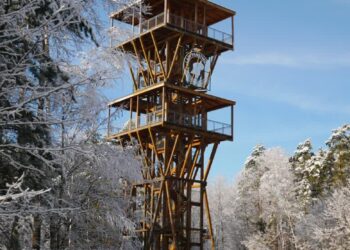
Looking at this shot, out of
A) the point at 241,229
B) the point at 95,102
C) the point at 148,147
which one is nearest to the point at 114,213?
the point at 95,102

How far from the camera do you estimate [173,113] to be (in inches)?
1238

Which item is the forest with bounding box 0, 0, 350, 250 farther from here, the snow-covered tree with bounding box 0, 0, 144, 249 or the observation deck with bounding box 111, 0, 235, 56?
the observation deck with bounding box 111, 0, 235, 56

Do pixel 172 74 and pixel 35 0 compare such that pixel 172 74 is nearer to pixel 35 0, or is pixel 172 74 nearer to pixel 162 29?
pixel 162 29

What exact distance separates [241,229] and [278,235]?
5.95 m

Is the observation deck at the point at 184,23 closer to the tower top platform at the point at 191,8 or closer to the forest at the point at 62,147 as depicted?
the tower top platform at the point at 191,8

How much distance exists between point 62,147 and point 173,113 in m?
24.5

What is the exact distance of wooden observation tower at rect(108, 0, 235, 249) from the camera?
31.0 meters

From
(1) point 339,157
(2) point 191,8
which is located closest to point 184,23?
(2) point 191,8

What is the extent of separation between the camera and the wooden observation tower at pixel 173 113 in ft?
102

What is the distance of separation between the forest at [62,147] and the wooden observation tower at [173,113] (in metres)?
8.85

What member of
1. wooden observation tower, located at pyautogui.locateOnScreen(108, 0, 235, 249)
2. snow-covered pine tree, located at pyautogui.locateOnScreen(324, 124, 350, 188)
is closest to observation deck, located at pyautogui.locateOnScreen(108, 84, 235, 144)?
wooden observation tower, located at pyautogui.locateOnScreen(108, 0, 235, 249)

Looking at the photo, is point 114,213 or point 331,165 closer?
point 114,213

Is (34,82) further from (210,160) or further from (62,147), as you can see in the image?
(210,160)

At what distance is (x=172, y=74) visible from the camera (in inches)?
1319
